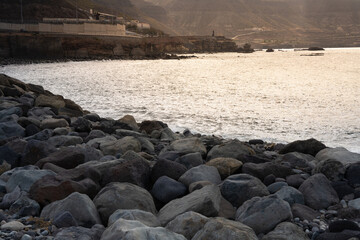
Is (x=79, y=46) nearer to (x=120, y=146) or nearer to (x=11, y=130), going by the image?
(x=11, y=130)

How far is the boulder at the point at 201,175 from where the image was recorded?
17.2ft

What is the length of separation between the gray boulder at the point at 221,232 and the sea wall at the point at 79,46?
53.2 meters

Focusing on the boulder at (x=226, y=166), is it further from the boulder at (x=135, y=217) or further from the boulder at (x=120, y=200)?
the boulder at (x=135, y=217)

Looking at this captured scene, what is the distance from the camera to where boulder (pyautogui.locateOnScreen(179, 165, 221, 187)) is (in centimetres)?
524

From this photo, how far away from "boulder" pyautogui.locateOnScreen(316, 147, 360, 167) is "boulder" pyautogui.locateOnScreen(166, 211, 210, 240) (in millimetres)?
3354

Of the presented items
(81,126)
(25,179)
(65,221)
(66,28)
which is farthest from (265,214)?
(66,28)

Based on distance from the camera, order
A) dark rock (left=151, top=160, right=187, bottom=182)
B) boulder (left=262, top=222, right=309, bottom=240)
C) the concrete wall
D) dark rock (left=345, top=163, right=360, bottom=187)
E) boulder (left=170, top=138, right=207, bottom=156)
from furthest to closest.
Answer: the concrete wall
boulder (left=170, top=138, right=207, bottom=156)
dark rock (left=345, top=163, right=360, bottom=187)
dark rock (left=151, top=160, right=187, bottom=182)
boulder (left=262, top=222, right=309, bottom=240)

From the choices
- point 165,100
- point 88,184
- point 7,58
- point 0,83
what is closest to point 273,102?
point 165,100

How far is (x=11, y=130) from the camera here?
7895 millimetres

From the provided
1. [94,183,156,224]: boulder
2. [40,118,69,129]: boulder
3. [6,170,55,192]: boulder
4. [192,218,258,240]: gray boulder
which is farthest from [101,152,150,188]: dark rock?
[40,118,69,129]: boulder

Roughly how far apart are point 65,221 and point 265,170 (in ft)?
9.17

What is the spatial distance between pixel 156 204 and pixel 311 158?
3.46m

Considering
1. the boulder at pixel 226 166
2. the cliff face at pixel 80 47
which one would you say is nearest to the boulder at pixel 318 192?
the boulder at pixel 226 166

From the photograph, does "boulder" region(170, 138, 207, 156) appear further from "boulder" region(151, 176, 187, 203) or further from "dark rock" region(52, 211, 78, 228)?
"dark rock" region(52, 211, 78, 228)
